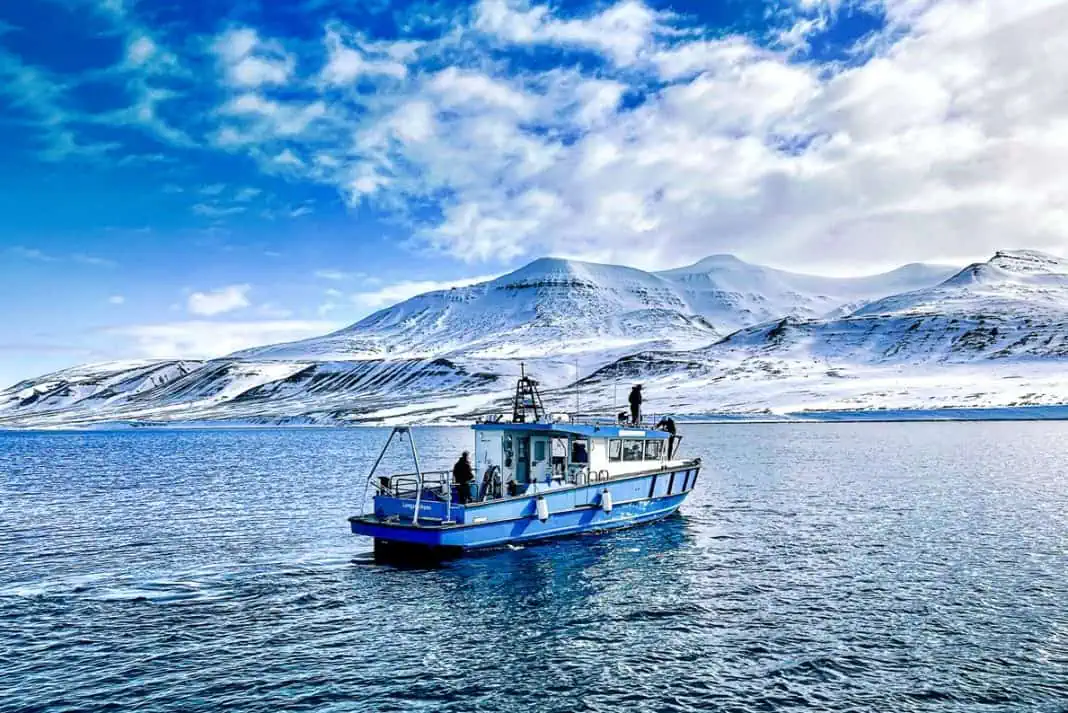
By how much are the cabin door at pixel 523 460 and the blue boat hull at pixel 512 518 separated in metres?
3.19

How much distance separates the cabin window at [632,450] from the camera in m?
43.8

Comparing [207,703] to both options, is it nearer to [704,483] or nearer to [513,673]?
[513,673]

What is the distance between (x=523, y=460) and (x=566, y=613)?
47.2 ft

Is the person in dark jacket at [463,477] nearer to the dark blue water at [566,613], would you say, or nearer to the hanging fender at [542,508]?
the dark blue water at [566,613]

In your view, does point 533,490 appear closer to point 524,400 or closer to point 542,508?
point 542,508

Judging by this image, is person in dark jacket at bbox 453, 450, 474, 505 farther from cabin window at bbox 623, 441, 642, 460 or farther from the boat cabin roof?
cabin window at bbox 623, 441, 642, 460

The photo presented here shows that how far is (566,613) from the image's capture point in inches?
1070

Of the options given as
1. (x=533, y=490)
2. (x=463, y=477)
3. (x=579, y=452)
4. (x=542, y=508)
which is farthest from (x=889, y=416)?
(x=463, y=477)

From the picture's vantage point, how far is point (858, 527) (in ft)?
136

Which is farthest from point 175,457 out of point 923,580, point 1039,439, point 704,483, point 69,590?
point 1039,439

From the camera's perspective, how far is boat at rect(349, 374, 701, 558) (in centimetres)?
3472

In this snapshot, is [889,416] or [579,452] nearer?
[579,452]

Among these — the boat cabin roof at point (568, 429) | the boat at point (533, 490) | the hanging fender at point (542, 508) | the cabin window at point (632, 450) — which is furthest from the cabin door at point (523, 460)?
the cabin window at point (632, 450)

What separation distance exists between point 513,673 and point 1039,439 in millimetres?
98861
